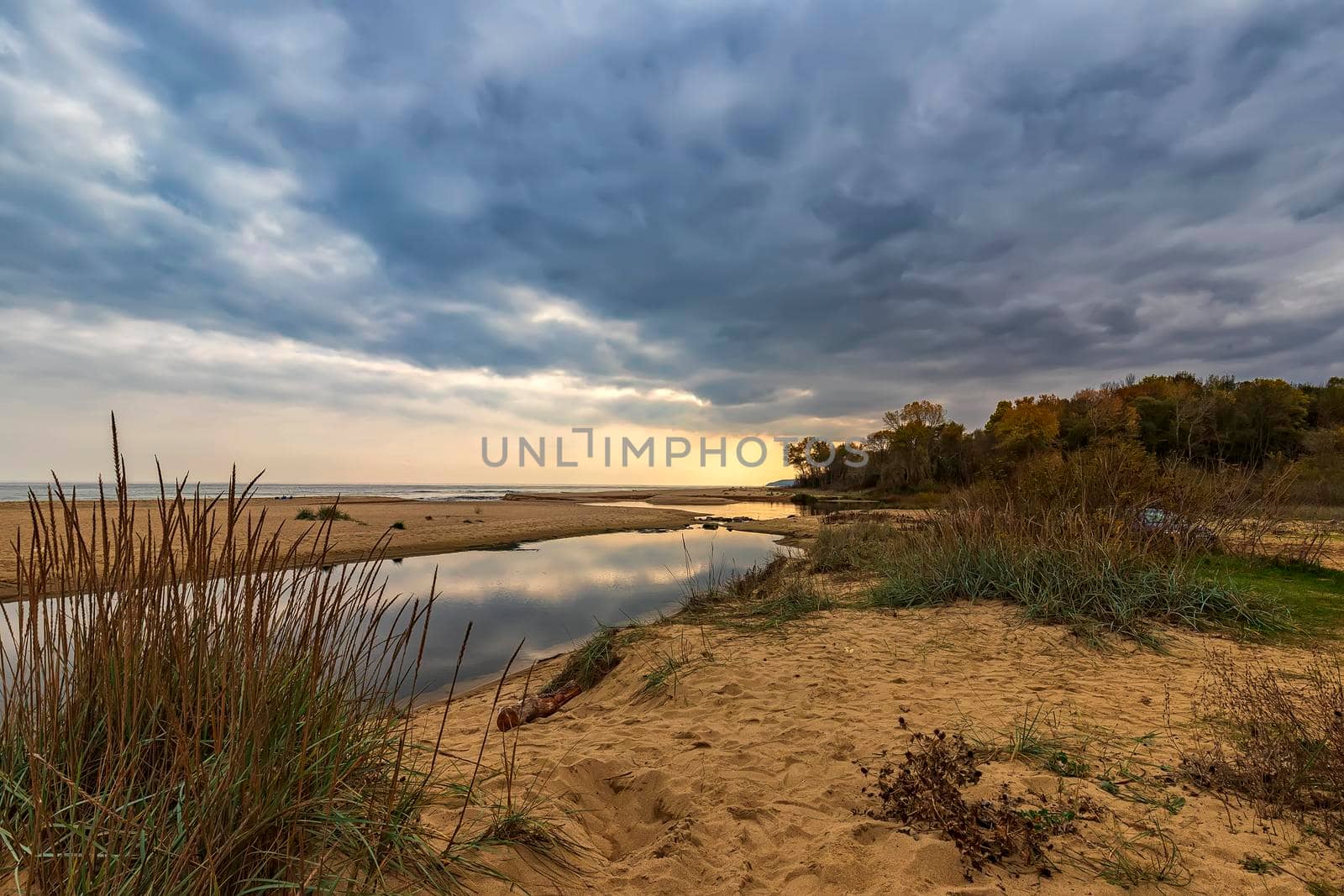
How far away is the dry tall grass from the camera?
196cm

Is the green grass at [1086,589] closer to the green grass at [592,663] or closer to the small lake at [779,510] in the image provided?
the green grass at [592,663]

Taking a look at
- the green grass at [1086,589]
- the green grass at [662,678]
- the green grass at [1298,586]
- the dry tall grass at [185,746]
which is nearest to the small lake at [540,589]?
the green grass at [662,678]

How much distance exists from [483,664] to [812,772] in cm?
587

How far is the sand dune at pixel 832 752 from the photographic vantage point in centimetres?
300

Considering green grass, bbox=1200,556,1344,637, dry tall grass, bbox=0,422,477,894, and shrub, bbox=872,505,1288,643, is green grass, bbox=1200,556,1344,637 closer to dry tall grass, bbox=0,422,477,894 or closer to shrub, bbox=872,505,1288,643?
shrub, bbox=872,505,1288,643

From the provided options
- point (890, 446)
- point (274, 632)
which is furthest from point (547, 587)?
point (890, 446)

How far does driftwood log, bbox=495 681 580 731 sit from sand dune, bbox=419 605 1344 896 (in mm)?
152

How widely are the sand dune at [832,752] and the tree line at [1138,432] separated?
308 inches

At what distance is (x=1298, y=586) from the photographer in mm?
9117

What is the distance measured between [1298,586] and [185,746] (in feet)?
43.7

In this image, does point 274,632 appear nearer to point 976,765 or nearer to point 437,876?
point 437,876

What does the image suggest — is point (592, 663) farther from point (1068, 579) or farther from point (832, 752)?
point (1068, 579)

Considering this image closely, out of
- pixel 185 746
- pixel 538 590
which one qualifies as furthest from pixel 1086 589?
pixel 538 590

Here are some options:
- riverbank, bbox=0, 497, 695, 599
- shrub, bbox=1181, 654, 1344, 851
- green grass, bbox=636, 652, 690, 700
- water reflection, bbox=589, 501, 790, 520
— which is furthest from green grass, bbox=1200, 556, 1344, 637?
water reflection, bbox=589, 501, 790, 520
